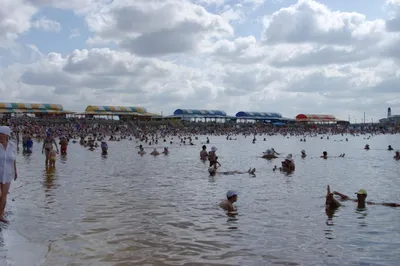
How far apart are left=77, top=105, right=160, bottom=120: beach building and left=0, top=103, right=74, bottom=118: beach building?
4.64 meters

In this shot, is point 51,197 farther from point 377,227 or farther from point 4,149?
point 377,227

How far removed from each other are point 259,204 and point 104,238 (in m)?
4.72

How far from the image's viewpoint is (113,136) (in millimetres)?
57875

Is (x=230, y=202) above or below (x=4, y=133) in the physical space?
below

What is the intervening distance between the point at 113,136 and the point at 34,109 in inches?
825

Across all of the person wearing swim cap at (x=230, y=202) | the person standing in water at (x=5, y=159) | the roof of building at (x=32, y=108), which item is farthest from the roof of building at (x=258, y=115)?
the person standing in water at (x=5, y=159)

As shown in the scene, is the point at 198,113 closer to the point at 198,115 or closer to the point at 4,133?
the point at 198,115

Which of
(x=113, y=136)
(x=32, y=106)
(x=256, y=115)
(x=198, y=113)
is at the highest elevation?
(x=32, y=106)

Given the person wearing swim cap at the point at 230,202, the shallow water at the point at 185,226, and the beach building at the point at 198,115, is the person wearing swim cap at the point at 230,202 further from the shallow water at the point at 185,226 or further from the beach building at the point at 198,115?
the beach building at the point at 198,115

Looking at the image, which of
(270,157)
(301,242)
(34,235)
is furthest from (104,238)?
(270,157)

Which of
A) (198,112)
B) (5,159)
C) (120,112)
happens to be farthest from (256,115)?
(5,159)

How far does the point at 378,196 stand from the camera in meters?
12.7

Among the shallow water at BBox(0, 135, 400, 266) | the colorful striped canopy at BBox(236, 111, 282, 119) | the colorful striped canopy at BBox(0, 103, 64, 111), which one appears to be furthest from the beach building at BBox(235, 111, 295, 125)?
the shallow water at BBox(0, 135, 400, 266)

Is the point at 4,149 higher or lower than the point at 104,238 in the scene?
higher
